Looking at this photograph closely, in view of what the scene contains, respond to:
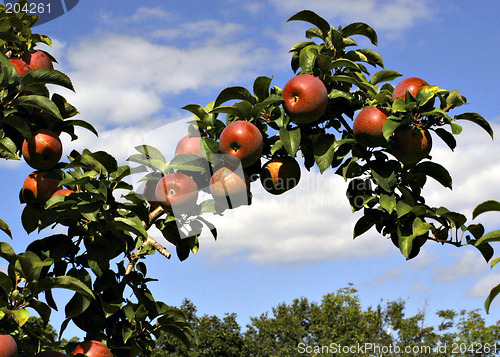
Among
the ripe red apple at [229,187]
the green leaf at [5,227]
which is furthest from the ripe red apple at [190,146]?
the green leaf at [5,227]

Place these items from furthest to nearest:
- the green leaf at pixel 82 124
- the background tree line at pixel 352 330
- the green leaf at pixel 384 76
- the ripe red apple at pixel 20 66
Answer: the background tree line at pixel 352 330, the green leaf at pixel 82 124, the ripe red apple at pixel 20 66, the green leaf at pixel 384 76

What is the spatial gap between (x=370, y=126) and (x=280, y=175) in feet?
1.44

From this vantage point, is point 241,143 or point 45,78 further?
point 45,78

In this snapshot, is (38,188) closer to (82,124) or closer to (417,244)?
(82,124)

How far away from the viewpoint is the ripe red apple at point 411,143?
219cm

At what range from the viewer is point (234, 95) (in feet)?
7.73

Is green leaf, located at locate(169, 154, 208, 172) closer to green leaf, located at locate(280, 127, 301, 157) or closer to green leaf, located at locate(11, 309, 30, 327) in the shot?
green leaf, located at locate(280, 127, 301, 157)

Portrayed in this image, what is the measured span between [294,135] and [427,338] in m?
26.6

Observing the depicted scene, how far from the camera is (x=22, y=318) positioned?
1913 millimetres

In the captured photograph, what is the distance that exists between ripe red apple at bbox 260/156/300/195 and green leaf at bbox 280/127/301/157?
0.46 feet

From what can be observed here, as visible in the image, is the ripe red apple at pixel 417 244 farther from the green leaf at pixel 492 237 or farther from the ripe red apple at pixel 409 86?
the ripe red apple at pixel 409 86

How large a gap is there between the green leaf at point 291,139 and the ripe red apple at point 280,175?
14cm

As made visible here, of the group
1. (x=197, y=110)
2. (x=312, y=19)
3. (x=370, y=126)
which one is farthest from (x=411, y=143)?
(x=197, y=110)

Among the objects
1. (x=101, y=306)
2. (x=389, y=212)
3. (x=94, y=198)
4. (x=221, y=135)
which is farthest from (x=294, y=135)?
(x=101, y=306)
